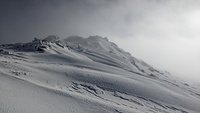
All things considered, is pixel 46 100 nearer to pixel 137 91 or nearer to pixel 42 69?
pixel 42 69

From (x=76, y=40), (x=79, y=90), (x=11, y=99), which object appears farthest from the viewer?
(x=76, y=40)

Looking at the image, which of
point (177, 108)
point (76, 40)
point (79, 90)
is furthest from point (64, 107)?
point (76, 40)

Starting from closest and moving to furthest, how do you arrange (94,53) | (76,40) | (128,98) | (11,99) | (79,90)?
(11,99) < (79,90) < (128,98) < (94,53) < (76,40)

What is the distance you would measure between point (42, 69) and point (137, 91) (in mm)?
10990

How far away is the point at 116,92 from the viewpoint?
74.4 feet

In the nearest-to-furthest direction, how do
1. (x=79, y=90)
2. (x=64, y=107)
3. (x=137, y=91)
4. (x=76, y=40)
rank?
(x=64, y=107)
(x=79, y=90)
(x=137, y=91)
(x=76, y=40)

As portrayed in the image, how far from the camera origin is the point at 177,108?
23016mm

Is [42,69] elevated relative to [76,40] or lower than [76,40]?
lower

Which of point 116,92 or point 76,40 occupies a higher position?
point 76,40

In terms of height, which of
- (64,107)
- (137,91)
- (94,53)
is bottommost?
(64,107)

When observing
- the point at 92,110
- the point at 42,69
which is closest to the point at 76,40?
the point at 42,69

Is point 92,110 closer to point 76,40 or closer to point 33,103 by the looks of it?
point 33,103

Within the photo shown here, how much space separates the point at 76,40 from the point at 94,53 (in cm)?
5848

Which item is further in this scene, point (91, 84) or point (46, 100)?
point (91, 84)
